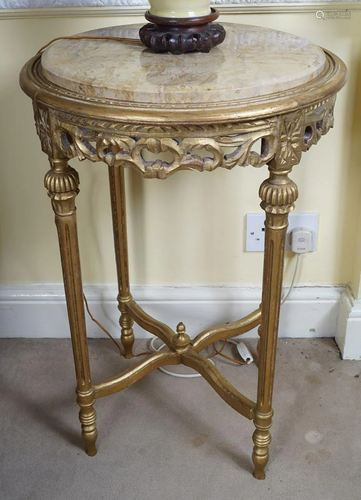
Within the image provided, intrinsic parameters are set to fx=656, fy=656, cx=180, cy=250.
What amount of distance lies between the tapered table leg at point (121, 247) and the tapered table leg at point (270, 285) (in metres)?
0.44

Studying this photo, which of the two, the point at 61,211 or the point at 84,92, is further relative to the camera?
the point at 61,211

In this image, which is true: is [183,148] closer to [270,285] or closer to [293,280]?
[270,285]

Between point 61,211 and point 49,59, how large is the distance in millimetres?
247

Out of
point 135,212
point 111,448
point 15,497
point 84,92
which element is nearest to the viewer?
point 84,92

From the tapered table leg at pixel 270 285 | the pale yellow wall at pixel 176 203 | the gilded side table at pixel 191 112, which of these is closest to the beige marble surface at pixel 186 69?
the gilded side table at pixel 191 112

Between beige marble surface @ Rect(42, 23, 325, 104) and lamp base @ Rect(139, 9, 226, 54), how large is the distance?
0.01 meters

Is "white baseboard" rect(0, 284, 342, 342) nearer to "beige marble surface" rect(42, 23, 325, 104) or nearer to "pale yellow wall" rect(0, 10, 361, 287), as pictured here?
"pale yellow wall" rect(0, 10, 361, 287)

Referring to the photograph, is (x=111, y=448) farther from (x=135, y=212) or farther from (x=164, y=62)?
(x=164, y=62)

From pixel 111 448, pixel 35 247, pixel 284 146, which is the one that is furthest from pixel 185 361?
pixel 284 146

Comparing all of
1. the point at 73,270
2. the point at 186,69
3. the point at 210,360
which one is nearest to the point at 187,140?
the point at 186,69

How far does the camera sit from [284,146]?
968mm

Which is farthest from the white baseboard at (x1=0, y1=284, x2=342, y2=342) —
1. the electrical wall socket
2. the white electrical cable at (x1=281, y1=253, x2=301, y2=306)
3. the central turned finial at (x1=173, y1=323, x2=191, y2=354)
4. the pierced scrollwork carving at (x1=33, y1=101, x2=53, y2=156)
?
the pierced scrollwork carving at (x1=33, y1=101, x2=53, y2=156)

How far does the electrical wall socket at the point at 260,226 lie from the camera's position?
4.99 feet

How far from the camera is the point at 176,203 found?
1.51 meters
